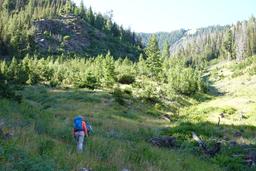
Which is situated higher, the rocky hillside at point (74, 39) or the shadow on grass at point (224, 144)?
the rocky hillside at point (74, 39)

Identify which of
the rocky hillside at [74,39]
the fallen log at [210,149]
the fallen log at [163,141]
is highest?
the rocky hillside at [74,39]

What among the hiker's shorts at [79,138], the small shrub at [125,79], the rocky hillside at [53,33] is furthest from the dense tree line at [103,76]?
the rocky hillside at [53,33]

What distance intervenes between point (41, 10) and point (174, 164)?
171 metres

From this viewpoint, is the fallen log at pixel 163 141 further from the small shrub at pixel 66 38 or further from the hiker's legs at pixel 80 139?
the small shrub at pixel 66 38

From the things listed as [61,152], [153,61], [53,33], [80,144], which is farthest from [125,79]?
[53,33]

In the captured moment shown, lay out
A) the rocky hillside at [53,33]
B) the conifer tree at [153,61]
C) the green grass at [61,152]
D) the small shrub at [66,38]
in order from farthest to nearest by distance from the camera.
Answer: the small shrub at [66,38]
the rocky hillside at [53,33]
the conifer tree at [153,61]
the green grass at [61,152]

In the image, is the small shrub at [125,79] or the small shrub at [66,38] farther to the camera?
the small shrub at [66,38]

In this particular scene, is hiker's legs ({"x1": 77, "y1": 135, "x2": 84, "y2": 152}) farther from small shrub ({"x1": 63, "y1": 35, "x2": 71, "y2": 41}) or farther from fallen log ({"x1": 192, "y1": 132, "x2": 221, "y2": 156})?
small shrub ({"x1": 63, "y1": 35, "x2": 71, "y2": 41})

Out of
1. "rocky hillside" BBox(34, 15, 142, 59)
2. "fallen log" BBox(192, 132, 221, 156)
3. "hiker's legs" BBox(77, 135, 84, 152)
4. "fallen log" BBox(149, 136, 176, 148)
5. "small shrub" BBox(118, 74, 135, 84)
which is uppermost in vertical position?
"rocky hillside" BBox(34, 15, 142, 59)

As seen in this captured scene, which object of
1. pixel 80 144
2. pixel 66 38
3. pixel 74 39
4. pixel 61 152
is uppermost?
pixel 66 38

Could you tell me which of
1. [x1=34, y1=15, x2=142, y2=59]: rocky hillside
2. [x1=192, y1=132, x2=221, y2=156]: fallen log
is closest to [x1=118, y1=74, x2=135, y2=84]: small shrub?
[x1=192, y1=132, x2=221, y2=156]: fallen log

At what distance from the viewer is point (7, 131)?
1151 centimetres

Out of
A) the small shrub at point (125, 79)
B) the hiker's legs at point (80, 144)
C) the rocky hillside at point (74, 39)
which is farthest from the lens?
the rocky hillside at point (74, 39)

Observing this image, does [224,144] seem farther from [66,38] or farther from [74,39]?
[74,39]
